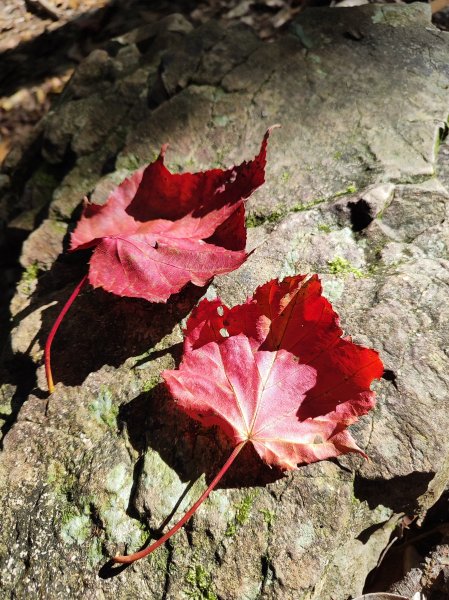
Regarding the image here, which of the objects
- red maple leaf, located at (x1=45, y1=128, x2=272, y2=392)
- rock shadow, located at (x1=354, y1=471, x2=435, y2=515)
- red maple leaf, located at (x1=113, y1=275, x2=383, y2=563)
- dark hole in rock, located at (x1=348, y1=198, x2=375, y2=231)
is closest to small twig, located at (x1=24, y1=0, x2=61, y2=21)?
red maple leaf, located at (x1=45, y1=128, x2=272, y2=392)

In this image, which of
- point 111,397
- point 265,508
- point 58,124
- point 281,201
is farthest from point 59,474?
point 58,124

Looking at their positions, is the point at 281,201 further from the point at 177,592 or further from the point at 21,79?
the point at 21,79

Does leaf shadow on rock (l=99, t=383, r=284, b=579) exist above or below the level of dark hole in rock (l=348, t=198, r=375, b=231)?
below

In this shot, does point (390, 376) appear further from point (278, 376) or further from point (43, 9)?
point (43, 9)

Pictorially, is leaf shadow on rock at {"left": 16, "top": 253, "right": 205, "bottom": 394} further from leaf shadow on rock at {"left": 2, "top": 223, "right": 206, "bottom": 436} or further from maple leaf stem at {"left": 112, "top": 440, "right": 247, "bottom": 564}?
maple leaf stem at {"left": 112, "top": 440, "right": 247, "bottom": 564}

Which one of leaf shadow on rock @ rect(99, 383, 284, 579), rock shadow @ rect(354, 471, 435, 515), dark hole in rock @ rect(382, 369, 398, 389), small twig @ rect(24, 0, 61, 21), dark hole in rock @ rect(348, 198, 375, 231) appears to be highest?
small twig @ rect(24, 0, 61, 21)

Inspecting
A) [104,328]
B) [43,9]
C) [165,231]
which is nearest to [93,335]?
[104,328]
